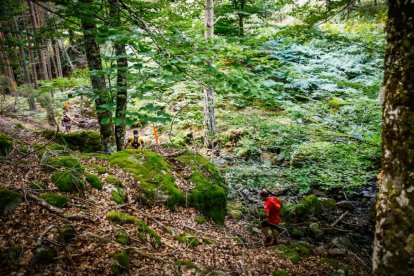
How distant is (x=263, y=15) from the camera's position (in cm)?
1533

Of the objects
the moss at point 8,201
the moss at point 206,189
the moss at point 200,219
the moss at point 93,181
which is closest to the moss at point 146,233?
the moss at point 93,181

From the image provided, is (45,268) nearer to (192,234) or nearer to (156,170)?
(192,234)

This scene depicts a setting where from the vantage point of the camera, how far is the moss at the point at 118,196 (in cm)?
539

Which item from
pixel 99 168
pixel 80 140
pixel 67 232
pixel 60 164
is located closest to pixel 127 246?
pixel 67 232

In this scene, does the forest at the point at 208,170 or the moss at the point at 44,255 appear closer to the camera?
the forest at the point at 208,170

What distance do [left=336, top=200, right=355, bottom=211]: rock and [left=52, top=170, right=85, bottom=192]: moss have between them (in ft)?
28.7

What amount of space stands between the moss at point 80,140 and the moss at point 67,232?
8.01 m

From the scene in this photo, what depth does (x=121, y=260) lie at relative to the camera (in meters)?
3.70

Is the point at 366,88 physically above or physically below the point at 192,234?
above

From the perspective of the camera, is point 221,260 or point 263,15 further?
point 263,15

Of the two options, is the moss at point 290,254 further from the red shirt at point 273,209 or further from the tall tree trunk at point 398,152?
the tall tree trunk at point 398,152

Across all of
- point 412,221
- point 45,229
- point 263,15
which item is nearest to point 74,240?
point 45,229

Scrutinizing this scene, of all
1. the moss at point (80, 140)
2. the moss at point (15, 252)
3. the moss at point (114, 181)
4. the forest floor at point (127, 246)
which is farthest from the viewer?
the moss at point (80, 140)

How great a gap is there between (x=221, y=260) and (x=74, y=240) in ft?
9.04
